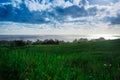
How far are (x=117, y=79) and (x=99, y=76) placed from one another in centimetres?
60

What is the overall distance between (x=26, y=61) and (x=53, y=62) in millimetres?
1047

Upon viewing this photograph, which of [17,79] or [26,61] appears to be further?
[26,61]

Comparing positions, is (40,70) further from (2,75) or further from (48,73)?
(2,75)

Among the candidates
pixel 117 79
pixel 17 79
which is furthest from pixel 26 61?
pixel 117 79

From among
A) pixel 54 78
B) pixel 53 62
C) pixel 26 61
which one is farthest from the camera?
pixel 53 62

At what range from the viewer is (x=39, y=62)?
779cm

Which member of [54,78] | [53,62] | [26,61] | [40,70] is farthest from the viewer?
[53,62]

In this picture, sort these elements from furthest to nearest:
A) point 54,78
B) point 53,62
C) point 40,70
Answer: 1. point 53,62
2. point 40,70
3. point 54,78

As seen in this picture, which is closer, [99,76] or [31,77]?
[31,77]

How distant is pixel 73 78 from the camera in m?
7.21

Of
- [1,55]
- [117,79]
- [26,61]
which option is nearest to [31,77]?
[26,61]

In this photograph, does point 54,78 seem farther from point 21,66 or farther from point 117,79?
point 117,79

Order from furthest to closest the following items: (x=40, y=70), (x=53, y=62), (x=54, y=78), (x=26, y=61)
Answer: (x=53, y=62)
(x=26, y=61)
(x=40, y=70)
(x=54, y=78)

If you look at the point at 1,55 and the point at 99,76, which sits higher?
the point at 1,55
